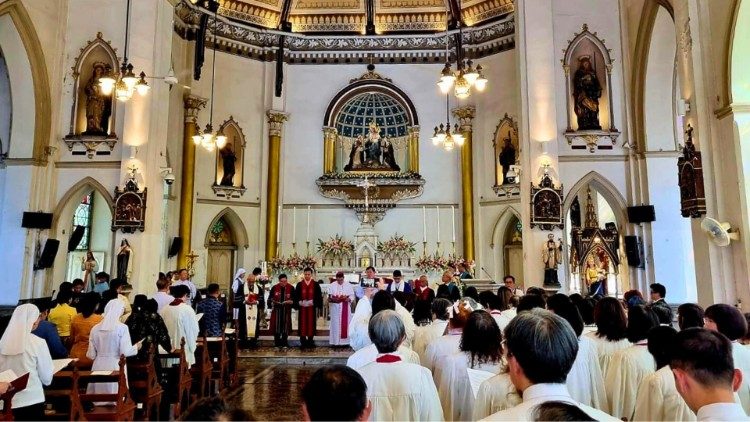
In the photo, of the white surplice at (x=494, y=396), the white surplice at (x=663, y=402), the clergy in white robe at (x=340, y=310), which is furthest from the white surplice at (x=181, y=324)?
the white surplice at (x=663, y=402)

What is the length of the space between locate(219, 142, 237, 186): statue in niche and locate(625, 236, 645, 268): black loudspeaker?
447 inches

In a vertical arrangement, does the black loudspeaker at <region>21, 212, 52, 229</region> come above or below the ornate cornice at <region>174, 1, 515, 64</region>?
below

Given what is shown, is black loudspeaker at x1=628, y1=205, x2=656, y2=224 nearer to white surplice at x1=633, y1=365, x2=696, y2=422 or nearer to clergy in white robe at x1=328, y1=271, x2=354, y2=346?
clergy in white robe at x1=328, y1=271, x2=354, y2=346

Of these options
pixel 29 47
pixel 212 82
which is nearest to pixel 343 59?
pixel 212 82

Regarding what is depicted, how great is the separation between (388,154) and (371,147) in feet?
2.06

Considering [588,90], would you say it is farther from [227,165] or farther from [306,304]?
[227,165]

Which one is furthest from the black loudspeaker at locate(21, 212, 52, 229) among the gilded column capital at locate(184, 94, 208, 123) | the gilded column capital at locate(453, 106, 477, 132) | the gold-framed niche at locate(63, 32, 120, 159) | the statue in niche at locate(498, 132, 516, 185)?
the statue in niche at locate(498, 132, 516, 185)

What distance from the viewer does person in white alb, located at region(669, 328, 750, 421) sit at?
1978 mm

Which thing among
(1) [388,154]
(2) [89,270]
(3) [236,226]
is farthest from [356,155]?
(2) [89,270]

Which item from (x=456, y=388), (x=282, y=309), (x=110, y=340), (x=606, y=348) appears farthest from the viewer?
(x=282, y=309)

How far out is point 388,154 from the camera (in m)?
17.7

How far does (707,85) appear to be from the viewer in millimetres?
8289

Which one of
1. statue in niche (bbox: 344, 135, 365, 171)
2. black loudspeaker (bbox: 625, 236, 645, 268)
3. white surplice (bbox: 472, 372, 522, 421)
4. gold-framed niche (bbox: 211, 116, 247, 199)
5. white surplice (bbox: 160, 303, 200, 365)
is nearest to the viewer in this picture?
white surplice (bbox: 472, 372, 522, 421)

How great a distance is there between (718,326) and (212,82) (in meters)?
15.2
